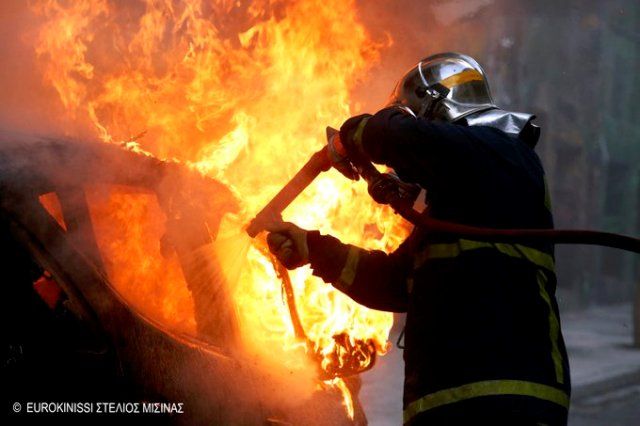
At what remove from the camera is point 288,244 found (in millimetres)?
2658

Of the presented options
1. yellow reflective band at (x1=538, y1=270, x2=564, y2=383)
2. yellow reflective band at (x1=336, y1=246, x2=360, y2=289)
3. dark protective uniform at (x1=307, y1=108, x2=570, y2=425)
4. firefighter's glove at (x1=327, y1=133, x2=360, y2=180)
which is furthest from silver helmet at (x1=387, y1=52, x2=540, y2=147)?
yellow reflective band at (x1=336, y1=246, x2=360, y2=289)

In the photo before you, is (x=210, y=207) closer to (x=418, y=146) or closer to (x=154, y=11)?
(x=418, y=146)

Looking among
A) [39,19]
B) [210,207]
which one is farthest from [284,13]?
[210,207]

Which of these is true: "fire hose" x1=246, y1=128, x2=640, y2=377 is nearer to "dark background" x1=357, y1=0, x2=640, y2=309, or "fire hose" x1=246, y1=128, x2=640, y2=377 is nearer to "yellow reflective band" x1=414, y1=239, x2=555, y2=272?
"yellow reflective band" x1=414, y1=239, x2=555, y2=272

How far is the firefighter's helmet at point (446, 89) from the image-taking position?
8.41 feet

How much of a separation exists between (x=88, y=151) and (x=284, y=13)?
282 centimetres

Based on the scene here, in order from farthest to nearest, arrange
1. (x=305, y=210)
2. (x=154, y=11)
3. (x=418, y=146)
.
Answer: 1. (x=154, y=11)
2. (x=305, y=210)
3. (x=418, y=146)

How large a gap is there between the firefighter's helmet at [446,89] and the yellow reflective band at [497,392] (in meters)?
1.03

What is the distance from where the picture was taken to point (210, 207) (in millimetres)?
2793

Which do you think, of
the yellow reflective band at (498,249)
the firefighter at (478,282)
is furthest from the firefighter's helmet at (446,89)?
the yellow reflective band at (498,249)

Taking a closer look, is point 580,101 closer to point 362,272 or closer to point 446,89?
point 446,89

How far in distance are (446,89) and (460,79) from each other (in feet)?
0.25

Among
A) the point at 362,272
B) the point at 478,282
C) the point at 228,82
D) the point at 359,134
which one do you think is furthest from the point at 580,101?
the point at 478,282

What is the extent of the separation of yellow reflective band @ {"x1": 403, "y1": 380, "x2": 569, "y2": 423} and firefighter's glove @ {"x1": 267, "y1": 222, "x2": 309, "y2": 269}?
2.70ft
